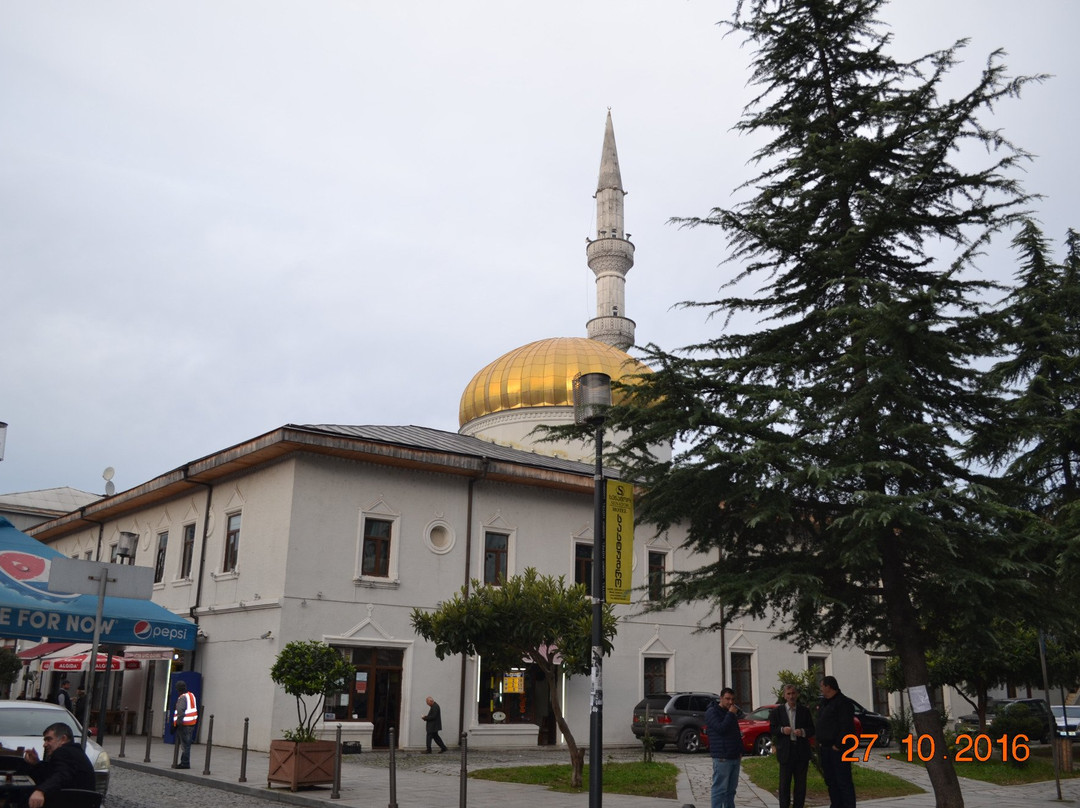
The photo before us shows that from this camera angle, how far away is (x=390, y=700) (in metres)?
24.7

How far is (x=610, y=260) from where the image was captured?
54.3m

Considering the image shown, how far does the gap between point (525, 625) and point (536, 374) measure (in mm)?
22319

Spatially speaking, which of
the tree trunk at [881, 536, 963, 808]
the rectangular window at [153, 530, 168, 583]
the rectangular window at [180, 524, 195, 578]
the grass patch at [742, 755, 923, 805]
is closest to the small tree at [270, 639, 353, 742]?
the grass patch at [742, 755, 923, 805]

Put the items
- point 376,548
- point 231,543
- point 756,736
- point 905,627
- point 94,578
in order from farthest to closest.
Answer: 1. point 231,543
2. point 376,548
3. point 756,736
4. point 905,627
5. point 94,578

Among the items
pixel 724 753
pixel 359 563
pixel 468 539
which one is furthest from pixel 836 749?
pixel 468 539

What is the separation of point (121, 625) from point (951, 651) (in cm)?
1155

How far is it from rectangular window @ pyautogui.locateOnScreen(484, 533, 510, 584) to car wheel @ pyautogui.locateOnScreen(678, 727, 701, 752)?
249 inches

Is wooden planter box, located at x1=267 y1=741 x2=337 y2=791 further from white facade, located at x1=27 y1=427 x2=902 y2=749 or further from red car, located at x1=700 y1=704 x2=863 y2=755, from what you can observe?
red car, located at x1=700 y1=704 x2=863 y2=755

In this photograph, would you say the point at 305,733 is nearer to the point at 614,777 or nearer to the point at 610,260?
the point at 614,777

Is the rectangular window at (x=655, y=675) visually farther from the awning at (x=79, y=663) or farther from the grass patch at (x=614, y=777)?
the awning at (x=79, y=663)

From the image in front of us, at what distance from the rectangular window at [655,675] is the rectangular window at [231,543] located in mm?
12338

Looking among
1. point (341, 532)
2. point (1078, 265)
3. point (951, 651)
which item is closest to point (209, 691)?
point (341, 532)

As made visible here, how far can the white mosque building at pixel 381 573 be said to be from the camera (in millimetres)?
24250

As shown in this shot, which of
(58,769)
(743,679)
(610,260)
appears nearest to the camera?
(58,769)
